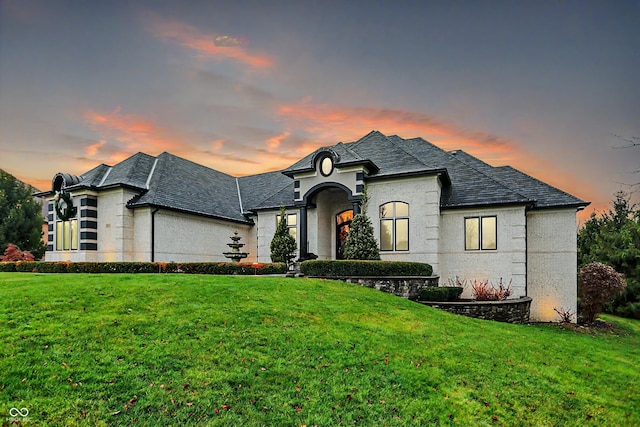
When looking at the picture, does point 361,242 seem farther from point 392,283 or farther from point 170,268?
point 170,268

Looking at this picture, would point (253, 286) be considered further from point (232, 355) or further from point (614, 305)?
point (614, 305)

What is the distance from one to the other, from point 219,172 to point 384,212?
50.2 feet

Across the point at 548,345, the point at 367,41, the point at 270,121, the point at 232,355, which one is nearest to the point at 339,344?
the point at 232,355

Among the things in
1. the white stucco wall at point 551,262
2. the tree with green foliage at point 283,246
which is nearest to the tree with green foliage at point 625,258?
the white stucco wall at point 551,262

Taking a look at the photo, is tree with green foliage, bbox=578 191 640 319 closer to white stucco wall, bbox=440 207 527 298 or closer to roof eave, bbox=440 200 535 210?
roof eave, bbox=440 200 535 210

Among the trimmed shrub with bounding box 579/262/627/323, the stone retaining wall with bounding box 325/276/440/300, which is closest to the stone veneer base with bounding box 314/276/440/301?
the stone retaining wall with bounding box 325/276/440/300

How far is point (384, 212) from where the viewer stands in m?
18.7

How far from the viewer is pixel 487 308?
14656 millimetres

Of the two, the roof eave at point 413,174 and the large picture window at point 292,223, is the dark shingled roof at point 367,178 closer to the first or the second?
the roof eave at point 413,174

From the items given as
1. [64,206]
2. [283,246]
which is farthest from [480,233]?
[64,206]

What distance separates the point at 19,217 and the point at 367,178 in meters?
30.2

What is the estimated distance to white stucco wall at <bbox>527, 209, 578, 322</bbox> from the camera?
17.6 m

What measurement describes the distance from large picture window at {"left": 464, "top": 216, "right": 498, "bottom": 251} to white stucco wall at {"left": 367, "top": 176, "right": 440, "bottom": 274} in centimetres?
170

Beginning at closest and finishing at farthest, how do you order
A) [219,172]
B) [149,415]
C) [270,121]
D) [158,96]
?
[149,415] → [158,96] → [270,121] → [219,172]
